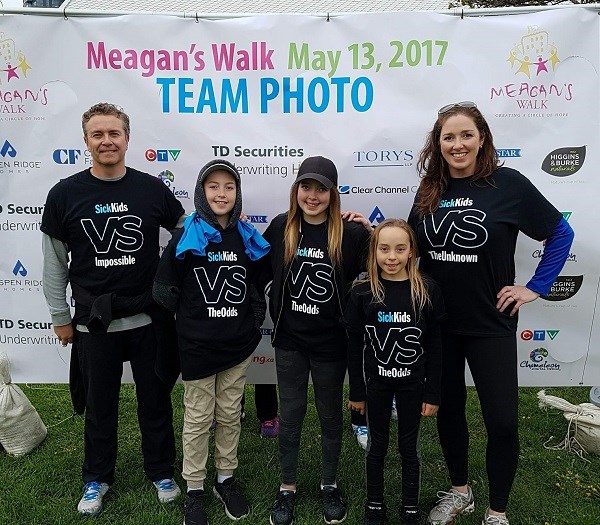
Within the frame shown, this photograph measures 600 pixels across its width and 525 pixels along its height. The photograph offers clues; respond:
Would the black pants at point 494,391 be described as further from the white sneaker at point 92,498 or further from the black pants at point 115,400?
the white sneaker at point 92,498

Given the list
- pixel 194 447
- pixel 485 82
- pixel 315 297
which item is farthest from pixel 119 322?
pixel 485 82

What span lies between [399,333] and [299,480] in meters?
1.32

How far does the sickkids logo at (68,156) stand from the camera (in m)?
3.48

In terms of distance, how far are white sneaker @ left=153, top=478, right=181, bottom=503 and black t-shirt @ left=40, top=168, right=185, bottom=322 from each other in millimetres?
1070

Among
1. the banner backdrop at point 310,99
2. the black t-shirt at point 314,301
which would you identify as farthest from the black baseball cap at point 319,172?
the banner backdrop at point 310,99

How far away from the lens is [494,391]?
2621mm

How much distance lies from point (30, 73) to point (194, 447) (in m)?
2.44

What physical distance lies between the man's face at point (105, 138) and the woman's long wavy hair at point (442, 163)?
5.13 ft

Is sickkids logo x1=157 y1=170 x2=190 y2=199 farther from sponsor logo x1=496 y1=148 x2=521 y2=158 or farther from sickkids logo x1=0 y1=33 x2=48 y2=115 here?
sponsor logo x1=496 y1=148 x2=521 y2=158

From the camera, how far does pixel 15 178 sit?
350cm

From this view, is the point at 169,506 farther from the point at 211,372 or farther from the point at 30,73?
the point at 30,73

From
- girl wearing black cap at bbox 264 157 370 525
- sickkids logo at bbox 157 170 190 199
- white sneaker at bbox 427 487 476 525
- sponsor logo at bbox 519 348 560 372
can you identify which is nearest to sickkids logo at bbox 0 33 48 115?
sickkids logo at bbox 157 170 190 199

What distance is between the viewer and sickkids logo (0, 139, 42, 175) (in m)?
3.47

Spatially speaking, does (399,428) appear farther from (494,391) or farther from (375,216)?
(375,216)
